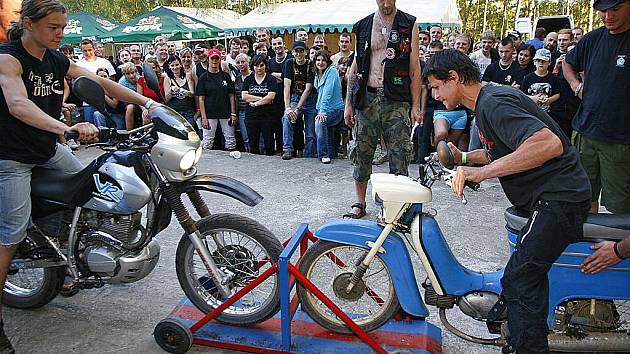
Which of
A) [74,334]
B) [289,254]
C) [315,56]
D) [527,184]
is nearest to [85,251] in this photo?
[74,334]

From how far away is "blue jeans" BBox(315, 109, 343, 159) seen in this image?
7816mm

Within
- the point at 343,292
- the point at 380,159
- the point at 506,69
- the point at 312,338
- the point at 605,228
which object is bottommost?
the point at 380,159

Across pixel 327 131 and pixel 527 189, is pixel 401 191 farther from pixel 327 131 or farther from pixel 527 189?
pixel 327 131

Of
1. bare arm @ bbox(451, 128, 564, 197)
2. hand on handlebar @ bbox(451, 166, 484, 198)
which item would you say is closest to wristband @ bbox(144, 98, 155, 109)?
hand on handlebar @ bbox(451, 166, 484, 198)

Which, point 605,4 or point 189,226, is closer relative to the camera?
point 189,226

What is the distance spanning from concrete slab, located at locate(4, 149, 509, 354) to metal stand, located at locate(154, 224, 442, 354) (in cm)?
13

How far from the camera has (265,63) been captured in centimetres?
855

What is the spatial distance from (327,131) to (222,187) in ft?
15.8

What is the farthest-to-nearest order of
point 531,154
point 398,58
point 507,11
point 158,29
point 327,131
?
point 507,11 < point 158,29 < point 327,131 < point 398,58 < point 531,154

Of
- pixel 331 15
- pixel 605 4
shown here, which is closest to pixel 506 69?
pixel 605 4

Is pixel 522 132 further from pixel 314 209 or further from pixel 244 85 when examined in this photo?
pixel 244 85

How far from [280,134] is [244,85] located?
0.97 meters

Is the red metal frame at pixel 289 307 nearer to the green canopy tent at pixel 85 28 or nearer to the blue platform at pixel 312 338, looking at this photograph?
the blue platform at pixel 312 338

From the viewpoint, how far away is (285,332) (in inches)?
118
